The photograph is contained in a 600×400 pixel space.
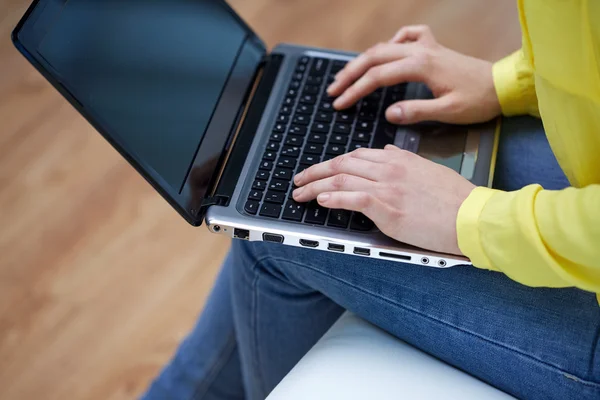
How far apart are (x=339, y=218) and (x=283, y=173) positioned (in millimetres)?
102

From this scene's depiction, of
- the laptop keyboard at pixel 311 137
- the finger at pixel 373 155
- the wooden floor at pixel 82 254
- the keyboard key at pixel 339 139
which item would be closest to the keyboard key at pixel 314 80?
the laptop keyboard at pixel 311 137

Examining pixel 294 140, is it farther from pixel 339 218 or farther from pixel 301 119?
pixel 339 218

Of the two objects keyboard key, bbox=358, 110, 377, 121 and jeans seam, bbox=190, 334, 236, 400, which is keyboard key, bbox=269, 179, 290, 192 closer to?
keyboard key, bbox=358, 110, 377, 121

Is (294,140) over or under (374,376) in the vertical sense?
over

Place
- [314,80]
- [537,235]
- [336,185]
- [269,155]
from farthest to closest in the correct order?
[314,80] < [269,155] < [336,185] < [537,235]

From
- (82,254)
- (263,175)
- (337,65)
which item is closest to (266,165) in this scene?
(263,175)

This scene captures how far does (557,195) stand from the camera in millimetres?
596

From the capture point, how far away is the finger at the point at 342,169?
2.28 feet

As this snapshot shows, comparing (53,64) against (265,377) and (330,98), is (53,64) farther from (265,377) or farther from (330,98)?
(265,377)

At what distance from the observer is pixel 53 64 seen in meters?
0.69

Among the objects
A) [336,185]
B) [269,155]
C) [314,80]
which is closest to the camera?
[336,185]

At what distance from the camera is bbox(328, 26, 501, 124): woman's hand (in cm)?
81

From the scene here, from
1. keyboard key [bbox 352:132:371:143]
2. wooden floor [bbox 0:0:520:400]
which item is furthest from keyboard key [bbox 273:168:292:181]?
wooden floor [bbox 0:0:520:400]

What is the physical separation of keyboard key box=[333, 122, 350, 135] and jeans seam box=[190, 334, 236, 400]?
0.33 m
